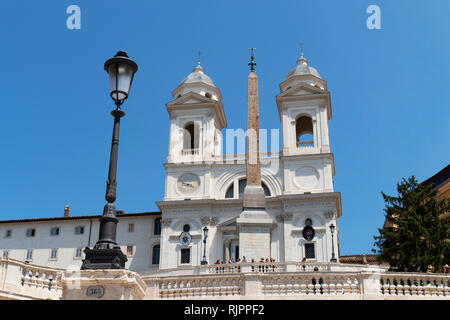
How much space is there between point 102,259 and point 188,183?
1797 inches

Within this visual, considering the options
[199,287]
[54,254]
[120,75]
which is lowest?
[199,287]

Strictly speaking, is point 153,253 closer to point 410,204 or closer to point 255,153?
point 255,153

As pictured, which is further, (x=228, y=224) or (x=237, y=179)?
(x=237, y=179)

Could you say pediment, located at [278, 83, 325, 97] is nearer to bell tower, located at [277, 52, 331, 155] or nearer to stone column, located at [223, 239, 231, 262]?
bell tower, located at [277, 52, 331, 155]

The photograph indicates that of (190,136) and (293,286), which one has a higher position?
(190,136)

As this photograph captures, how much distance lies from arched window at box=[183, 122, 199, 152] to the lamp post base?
160ft

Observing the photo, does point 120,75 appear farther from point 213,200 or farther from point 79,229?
point 79,229

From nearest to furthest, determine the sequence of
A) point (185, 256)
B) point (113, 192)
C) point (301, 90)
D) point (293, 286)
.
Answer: point (113, 192) < point (293, 286) < point (185, 256) < point (301, 90)

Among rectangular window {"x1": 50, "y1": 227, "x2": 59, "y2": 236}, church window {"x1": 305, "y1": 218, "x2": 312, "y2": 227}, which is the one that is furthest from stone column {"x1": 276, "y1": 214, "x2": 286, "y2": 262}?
rectangular window {"x1": 50, "y1": 227, "x2": 59, "y2": 236}

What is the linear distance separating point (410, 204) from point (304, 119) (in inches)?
898

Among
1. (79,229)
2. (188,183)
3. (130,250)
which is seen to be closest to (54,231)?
(79,229)

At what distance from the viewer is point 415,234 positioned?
37000 millimetres

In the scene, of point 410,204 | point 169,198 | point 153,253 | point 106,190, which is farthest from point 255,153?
point 106,190

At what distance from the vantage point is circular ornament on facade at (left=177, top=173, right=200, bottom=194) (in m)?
55.6
